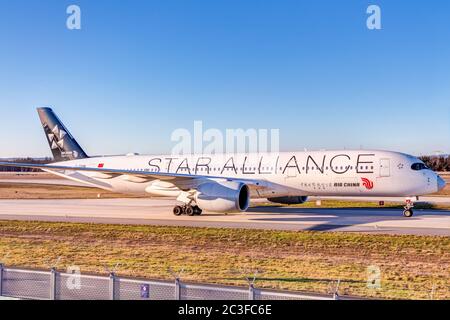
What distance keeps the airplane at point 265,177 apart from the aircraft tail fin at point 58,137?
3.78 metres

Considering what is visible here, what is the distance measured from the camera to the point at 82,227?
1153 inches

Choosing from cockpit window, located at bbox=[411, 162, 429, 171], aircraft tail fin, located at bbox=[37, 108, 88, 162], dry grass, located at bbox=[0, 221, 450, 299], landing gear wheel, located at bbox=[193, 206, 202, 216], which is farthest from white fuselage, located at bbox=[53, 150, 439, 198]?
dry grass, located at bbox=[0, 221, 450, 299]

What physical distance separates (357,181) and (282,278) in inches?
711

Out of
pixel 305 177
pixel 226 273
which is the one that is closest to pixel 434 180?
pixel 305 177

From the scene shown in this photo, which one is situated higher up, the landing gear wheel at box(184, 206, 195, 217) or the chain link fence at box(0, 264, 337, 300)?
the chain link fence at box(0, 264, 337, 300)

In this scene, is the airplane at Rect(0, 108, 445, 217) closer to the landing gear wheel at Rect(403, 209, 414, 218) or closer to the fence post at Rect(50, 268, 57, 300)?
the landing gear wheel at Rect(403, 209, 414, 218)

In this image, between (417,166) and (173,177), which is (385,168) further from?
(173,177)

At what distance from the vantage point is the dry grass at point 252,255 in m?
16.3

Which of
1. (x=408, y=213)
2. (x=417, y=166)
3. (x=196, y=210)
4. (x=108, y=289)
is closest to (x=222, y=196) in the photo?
(x=196, y=210)

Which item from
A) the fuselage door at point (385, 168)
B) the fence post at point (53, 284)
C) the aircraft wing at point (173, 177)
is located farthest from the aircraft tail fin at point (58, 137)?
the fence post at point (53, 284)

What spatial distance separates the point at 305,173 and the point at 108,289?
79.3 ft

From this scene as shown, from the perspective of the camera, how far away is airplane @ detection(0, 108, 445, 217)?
31969mm

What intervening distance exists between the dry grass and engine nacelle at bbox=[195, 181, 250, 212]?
375 cm

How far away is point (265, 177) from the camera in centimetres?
3653
